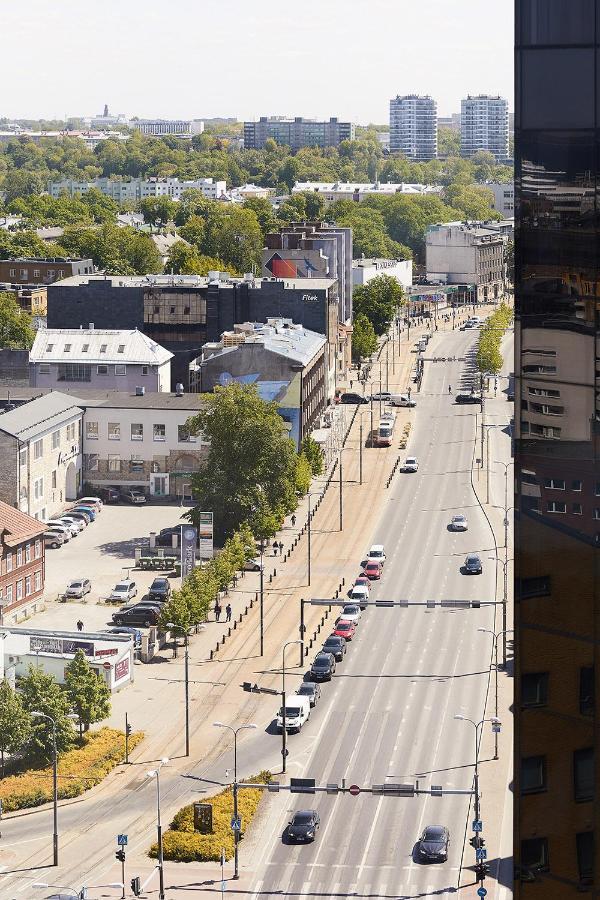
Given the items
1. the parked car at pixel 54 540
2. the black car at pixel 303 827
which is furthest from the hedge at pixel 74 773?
the parked car at pixel 54 540

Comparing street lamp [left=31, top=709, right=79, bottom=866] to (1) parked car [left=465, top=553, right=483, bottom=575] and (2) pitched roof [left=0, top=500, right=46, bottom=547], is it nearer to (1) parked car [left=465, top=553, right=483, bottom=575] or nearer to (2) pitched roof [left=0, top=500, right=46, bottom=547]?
(2) pitched roof [left=0, top=500, right=46, bottom=547]

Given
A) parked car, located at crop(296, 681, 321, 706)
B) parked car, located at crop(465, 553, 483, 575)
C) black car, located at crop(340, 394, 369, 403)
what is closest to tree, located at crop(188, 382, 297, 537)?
parked car, located at crop(465, 553, 483, 575)

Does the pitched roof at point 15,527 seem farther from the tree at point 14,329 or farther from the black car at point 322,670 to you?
the tree at point 14,329

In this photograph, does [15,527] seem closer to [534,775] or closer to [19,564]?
[19,564]

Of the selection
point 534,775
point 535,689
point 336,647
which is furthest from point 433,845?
point 535,689

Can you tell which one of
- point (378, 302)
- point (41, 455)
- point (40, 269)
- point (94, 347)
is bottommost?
point (41, 455)

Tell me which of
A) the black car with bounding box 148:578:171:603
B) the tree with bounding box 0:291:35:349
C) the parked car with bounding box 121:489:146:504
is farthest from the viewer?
the tree with bounding box 0:291:35:349

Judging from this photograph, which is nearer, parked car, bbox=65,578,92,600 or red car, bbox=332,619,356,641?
red car, bbox=332,619,356,641
